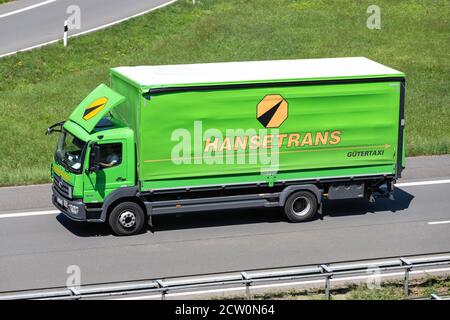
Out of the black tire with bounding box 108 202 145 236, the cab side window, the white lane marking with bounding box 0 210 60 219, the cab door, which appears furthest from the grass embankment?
the white lane marking with bounding box 0 210 60 219

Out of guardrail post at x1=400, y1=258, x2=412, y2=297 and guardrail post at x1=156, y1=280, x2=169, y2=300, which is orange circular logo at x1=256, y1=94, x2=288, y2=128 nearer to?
guardrail post at x1=400, y1=258, x2=412, y2=297

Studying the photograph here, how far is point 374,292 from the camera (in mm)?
16266

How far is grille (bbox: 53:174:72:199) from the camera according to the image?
19406mm

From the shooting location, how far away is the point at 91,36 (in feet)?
118

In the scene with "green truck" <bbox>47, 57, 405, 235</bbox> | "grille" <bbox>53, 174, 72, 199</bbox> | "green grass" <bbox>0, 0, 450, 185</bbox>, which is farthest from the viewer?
"green grass" <bbox>0, 0, 450, 185</bbox>

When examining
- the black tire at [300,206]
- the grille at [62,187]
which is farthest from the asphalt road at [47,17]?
the black tire at [300,206]

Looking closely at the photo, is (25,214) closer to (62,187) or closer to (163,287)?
(62,187)

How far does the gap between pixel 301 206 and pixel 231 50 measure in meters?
16.5

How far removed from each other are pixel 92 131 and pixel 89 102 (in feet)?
2.78

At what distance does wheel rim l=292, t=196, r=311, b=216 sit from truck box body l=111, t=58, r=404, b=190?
58 cm

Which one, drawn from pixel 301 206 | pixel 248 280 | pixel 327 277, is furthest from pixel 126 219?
pixel 327 277

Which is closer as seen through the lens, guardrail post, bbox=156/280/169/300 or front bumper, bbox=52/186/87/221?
guardrail post, bbox=156/280/169/300
